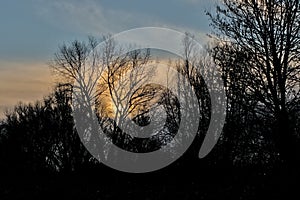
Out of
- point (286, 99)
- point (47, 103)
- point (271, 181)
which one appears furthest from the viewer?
point (47, 103)

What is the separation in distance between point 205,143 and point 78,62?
12.1 m

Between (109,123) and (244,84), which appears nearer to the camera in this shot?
(244,84)

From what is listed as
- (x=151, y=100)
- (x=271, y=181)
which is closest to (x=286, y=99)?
(x=271, y=181)

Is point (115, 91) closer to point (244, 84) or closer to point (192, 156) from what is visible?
point (192, 156)

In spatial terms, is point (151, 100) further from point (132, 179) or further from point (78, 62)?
point (132, 179)

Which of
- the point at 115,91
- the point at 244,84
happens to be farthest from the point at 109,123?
the point at 244,84

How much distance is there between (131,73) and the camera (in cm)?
3102

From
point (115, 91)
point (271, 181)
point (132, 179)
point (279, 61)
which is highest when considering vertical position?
point (115, 91)

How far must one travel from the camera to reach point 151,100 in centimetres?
2988

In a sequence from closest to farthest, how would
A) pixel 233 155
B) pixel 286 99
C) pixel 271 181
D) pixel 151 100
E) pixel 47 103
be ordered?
pixel 271 181, pixel 286 99, pixel 233 155, pixel 151 100, pixel 47 103

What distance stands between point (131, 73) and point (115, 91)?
1.64 meters

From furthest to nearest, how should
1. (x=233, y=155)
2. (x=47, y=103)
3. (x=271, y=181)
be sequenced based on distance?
(x=47, y=103), (x=233, y=155), (x=271, y=181)

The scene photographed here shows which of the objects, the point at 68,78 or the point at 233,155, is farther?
the point at 68,78

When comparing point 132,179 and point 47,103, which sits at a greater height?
point 47,103
